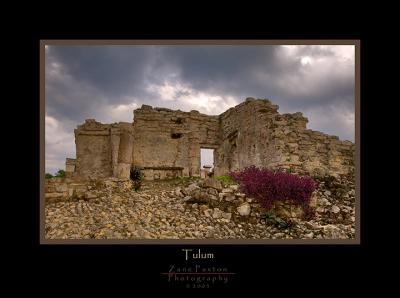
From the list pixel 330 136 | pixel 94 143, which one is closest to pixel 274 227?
pixel 330 136

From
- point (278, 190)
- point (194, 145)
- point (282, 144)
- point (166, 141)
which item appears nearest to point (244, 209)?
point (278, 190)

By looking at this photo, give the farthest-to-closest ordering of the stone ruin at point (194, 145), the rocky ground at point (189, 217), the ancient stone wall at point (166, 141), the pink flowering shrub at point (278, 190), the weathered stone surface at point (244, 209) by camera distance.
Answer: the ancient stone wall at point (166, 141)
the stone ruin at point (194, 145)
the pink flowering shrub at point (278, 190)
the weathered stone surface at point (244, 209)
the rocky ground at point (189, 217)

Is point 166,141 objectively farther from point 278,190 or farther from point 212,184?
point 278,190

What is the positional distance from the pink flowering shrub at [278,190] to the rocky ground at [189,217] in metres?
0.21

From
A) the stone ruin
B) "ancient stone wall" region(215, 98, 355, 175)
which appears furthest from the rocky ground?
the stone ruin

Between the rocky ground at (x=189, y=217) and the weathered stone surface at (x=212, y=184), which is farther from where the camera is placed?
the weathered stone surface at (x=212, y=184)

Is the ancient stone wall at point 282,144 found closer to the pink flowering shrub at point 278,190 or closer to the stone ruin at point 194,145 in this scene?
the stone ruin at point 194,145

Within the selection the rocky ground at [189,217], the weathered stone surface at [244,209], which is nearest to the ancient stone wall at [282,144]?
the rocky ground at [189,217]

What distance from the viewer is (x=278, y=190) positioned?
6.36 m

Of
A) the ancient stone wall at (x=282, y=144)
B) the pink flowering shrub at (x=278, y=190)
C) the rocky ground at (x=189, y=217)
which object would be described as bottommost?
the rocky ground at (x=189, y=217)

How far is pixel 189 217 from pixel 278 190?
6.65ft

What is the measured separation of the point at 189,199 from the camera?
6191 mm

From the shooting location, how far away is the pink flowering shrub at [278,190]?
20.2 feet
